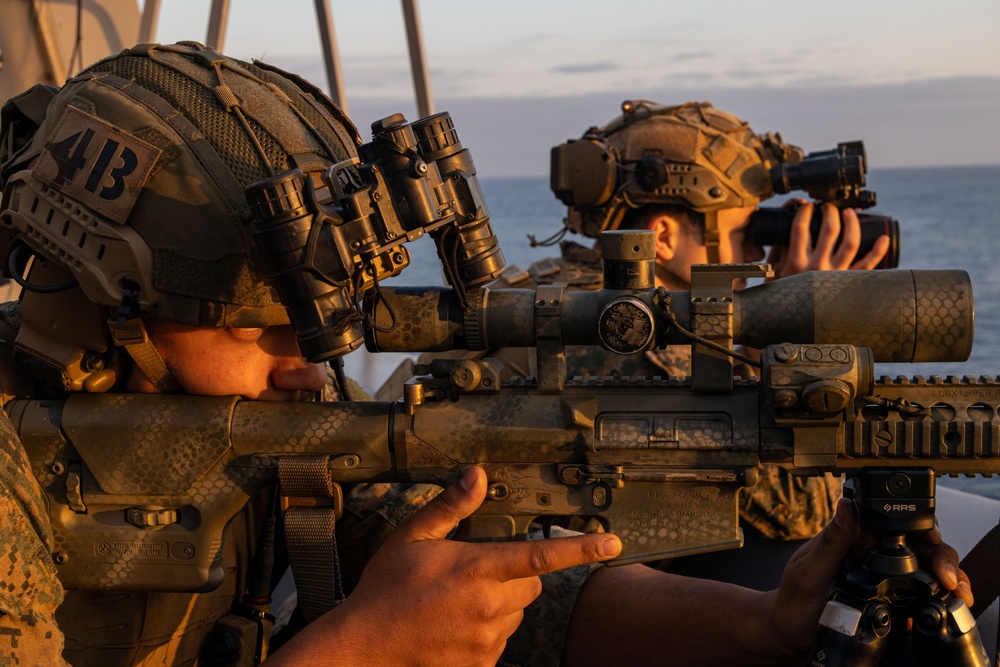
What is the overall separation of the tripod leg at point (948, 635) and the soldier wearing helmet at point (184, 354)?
120 millimetres

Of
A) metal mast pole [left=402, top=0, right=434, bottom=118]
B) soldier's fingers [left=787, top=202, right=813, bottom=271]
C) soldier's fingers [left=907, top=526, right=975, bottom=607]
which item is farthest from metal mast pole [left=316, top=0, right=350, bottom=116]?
soldier's fingers [left=907, top=526, right=975, bottom=607]

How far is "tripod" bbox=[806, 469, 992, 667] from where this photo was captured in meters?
2.22

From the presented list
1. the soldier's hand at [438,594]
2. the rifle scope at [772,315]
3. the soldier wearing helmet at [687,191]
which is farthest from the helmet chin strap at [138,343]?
the soldier wearing helmet at [687,191]

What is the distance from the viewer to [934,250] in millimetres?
23875

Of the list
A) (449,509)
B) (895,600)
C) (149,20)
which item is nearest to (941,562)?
(895,600)

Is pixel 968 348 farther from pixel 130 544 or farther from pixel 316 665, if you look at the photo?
pixel 130 544

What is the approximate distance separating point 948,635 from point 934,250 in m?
23.3

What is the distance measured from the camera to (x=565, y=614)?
2816 mm

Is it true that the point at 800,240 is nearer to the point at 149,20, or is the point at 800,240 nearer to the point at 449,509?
the point at 449,509

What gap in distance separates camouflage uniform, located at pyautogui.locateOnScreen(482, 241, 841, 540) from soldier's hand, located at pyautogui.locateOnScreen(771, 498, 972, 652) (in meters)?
0.70

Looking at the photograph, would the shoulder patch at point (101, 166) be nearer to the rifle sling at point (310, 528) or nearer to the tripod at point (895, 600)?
the rifle sling at point (310, 528)

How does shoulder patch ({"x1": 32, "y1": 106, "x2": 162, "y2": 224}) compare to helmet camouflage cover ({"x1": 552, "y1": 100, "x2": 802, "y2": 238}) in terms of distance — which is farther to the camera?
helmet camouflage cover ({"x1": 552, "y1": 100, "x2": 802, "y2": 238})

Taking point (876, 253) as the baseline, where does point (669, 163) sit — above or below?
above

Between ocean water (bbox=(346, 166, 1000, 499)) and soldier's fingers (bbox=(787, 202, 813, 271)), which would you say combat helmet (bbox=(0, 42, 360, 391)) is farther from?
soldier's fingers (bbox=(787, 202, 813, 271))
